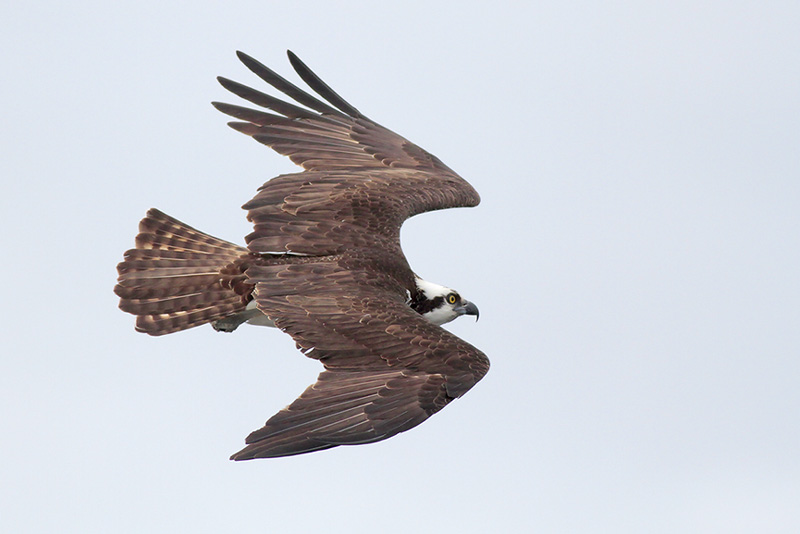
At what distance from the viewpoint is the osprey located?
13.2 meters

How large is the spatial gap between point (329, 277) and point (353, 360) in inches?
56.1

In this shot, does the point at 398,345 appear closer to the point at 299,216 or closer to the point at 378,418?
the point at 378,418

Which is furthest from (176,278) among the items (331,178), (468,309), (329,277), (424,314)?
(468,309)

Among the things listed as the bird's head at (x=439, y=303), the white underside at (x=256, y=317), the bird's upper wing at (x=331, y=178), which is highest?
the bird's upper wing at (x=331, y=178)

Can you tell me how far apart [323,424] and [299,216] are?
372cm

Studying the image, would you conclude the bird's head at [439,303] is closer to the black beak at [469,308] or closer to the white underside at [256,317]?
the black beak at [469,308]

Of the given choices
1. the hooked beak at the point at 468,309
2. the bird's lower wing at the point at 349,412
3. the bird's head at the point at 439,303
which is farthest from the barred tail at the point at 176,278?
the hooked beak at the point at 468,309

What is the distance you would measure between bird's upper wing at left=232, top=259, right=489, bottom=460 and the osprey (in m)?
0.01

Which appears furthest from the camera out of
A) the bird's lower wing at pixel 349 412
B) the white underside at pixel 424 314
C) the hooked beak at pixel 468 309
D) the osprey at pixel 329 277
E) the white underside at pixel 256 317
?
the hooked beak at pixel 468 309

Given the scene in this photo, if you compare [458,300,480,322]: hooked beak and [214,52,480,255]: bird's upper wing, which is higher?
[214,52,480,255]: bird's upper wing

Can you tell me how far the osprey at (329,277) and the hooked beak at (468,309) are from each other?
0.09 feet

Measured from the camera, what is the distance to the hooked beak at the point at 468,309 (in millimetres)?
16734

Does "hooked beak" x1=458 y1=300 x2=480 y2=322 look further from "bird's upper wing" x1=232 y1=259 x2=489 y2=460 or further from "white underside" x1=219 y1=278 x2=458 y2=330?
"bird's upper wing" x1=232 y1=259 x2=489 y2=460

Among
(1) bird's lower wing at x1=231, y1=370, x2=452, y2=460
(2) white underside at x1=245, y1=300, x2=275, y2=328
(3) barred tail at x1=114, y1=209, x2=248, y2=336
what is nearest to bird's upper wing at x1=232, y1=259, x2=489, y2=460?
(1) bird's lower wing at x1=231, y1=370, x2=452, y2=460
